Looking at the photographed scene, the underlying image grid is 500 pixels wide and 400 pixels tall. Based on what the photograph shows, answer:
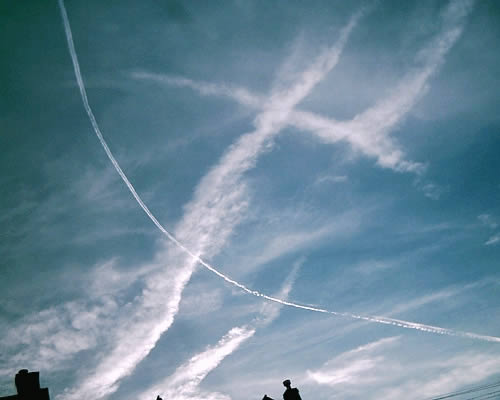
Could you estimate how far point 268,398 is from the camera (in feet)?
74.4

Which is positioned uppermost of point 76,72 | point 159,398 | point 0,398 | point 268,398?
point 76,72

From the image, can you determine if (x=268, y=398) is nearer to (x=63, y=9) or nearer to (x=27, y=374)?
(x=27, y=374)

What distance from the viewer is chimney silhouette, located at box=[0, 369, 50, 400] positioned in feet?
67.1

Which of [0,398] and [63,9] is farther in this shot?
[63,9]

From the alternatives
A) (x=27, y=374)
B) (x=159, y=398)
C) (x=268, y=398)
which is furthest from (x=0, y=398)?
(x=268, y=398)

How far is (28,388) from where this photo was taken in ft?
67.5

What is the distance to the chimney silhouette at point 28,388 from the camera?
2044 centimetres

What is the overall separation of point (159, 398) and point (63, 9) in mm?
25159

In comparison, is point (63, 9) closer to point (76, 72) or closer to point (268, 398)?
point (76, 72)

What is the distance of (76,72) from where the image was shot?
2628 centimetres

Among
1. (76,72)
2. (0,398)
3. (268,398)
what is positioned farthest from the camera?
(76,72)

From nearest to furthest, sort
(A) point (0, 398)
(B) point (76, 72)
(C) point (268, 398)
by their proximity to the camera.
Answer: (A) point (0, 398) → (C) point (268, 398) → (B) point (76, 72)

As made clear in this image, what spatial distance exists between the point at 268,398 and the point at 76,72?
25.1 meters

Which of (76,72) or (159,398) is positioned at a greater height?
(76,72)
